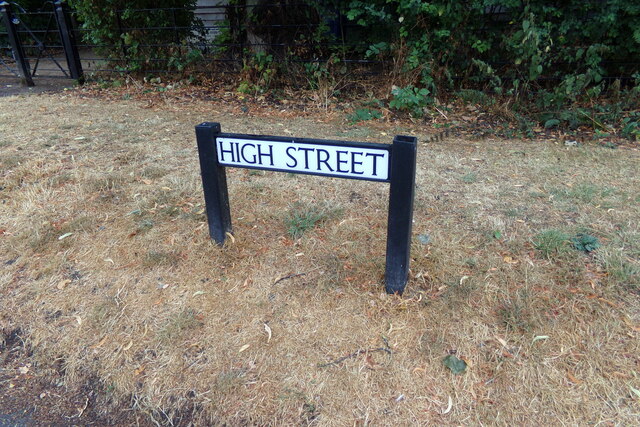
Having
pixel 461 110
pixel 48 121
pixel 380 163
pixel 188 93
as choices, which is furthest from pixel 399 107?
pixel 48 121

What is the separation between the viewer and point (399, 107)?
5.82 m

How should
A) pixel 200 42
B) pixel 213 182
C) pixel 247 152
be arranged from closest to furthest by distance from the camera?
pixel 247 152 < pixel 213 182 < pixel 200 42

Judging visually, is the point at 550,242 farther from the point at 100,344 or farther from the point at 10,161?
the point at 10,161

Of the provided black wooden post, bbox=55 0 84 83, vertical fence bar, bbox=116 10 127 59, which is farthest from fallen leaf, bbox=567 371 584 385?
black wooden post, bbox=55 0 84 83

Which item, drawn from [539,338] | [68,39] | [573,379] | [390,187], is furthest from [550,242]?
[68,39]

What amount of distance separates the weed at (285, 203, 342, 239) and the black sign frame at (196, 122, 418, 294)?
437mm

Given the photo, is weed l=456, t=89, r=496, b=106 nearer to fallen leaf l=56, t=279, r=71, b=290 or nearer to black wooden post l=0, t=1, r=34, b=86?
fallen leaf l=56, t=279, r=71, b=290

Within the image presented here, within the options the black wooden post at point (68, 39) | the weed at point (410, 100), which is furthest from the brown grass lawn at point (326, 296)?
the black wooden post at point (68, 39)

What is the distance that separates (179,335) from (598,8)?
18.5 ft

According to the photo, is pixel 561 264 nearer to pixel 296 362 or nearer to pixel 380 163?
pixel 380 163

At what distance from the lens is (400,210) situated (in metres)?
2.20

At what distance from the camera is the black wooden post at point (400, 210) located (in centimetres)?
204

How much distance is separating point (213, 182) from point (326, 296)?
905 millimetres

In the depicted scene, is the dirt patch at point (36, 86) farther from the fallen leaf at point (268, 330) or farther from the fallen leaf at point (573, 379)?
the fallen leaf at point (573, 379)
